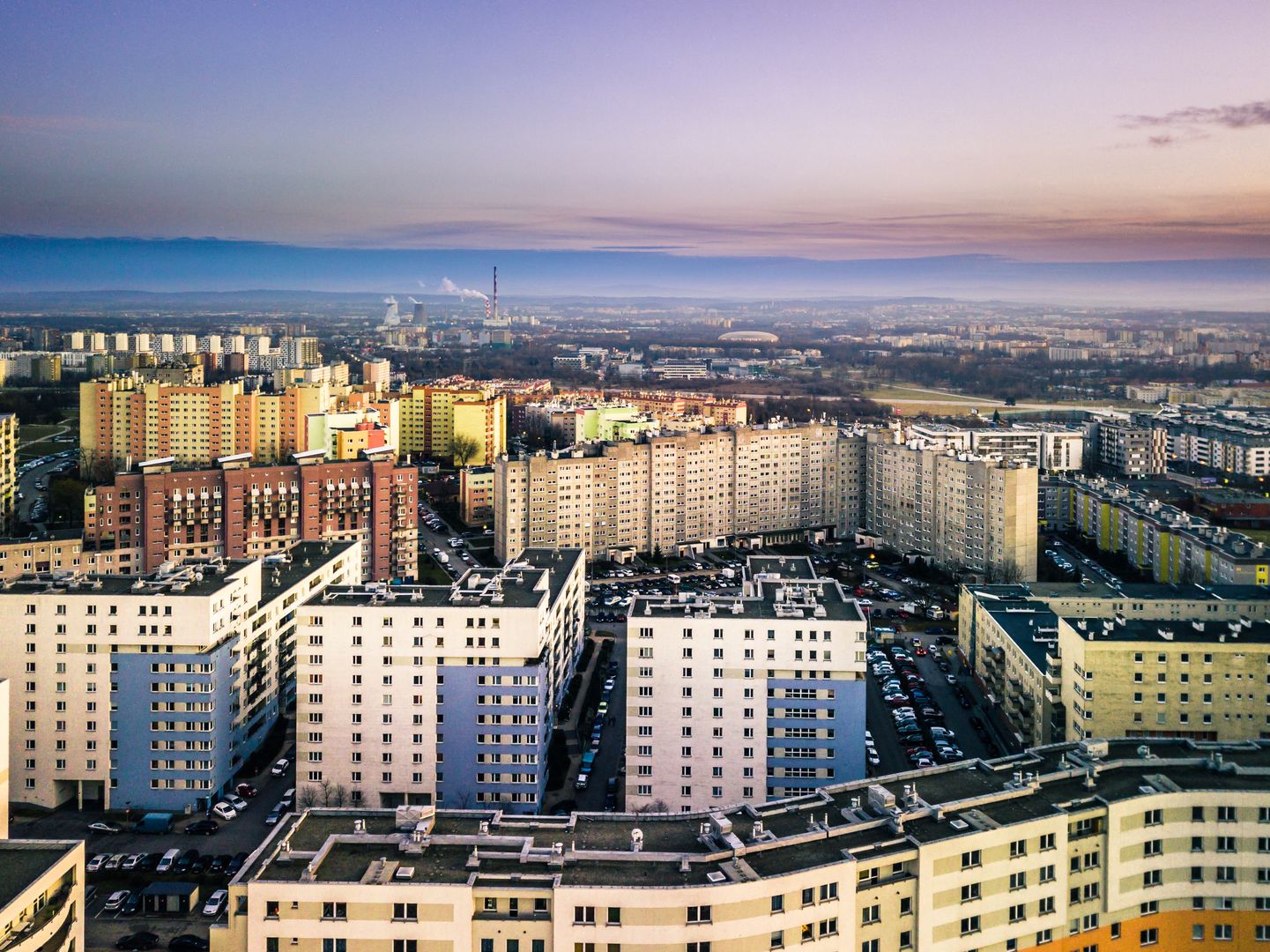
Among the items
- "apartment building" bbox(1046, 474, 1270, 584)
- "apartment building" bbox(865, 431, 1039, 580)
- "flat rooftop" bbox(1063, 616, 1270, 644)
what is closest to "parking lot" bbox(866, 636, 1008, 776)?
"flat rooftop" bbox(1063, 616, 1270, 644)

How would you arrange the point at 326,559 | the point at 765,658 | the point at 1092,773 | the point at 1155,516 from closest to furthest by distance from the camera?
1. the point at 1092,773
2. the point at 765,658
3. the point at 326,559
4. the point at 1155,516

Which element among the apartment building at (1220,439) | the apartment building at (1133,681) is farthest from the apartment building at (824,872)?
the apartment building at (1220,439)

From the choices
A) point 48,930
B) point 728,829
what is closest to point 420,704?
point 48,930

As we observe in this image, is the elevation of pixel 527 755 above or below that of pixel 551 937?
below

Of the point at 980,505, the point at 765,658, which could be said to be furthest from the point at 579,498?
the point at 765,658

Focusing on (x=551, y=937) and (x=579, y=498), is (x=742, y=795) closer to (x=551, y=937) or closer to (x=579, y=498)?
(x=551, y=937)
